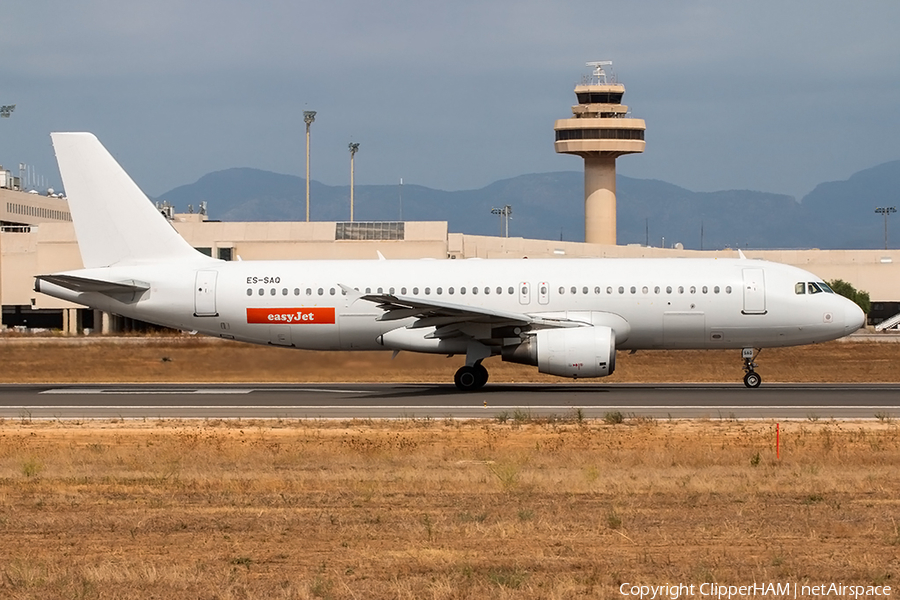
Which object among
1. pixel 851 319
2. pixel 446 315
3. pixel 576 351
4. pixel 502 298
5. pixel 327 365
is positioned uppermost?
pixel 502 298

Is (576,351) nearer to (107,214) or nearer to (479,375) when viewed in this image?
(479,375)

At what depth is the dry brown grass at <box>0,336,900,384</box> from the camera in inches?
1423

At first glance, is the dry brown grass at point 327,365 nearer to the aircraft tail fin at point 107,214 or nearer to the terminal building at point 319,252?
the aircraft tail fin at point 107,214

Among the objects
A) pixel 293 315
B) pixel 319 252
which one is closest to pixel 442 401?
pixel 293 315

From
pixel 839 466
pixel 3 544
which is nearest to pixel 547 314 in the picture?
pixel 839 466

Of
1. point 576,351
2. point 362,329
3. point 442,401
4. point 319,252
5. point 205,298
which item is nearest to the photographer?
point 442,401

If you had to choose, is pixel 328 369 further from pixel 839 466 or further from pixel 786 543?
pixel 786 543

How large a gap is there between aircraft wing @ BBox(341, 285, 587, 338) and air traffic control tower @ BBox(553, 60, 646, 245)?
318 feet

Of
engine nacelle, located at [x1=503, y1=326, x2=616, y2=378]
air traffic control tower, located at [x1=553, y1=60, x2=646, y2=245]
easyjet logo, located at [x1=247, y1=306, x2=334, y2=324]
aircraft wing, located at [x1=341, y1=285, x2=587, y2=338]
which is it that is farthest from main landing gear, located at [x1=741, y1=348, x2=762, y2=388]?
air traffic control tower, located at [x1=553, y1=60, x2=646, y2=245]

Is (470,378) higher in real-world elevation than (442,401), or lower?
higher

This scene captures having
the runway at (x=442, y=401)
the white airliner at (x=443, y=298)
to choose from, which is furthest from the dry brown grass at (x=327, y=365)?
the white airliner at (x=443, y=298)

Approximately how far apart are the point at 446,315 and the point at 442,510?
18.1m

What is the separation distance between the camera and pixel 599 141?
434 ft

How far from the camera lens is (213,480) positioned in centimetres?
1803
